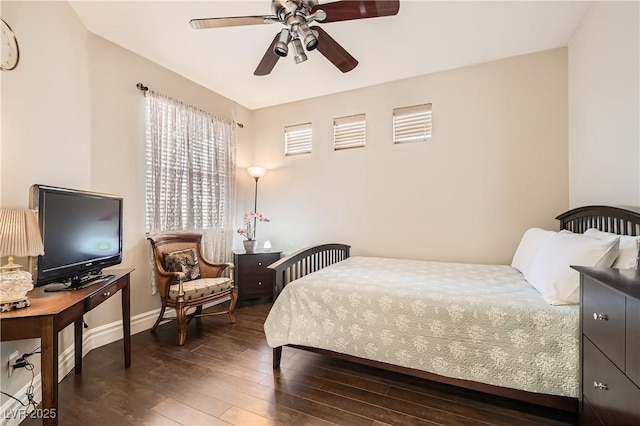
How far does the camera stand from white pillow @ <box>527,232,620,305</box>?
5.01 feet

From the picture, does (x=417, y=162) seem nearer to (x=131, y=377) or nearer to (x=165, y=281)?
(x=165, y=281)

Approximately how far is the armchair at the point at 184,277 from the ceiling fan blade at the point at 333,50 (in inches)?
93.1

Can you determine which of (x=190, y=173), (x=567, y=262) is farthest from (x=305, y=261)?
(x=567, y=262)

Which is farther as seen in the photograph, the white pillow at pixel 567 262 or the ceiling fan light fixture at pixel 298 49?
the ceiling fan light fixture at pixel 298 49

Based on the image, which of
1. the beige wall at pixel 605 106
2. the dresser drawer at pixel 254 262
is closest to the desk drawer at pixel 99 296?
the dresser drawer at pixel 254 262

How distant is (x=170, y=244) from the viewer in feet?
9.99

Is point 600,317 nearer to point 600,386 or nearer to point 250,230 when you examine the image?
point 600,386

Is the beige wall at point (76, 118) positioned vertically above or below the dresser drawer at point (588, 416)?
above

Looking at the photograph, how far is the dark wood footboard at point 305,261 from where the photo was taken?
2.31 meters

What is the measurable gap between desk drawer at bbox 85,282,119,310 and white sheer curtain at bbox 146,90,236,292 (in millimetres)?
1099

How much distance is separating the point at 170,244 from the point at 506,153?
3656 millimetres

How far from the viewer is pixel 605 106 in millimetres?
2041

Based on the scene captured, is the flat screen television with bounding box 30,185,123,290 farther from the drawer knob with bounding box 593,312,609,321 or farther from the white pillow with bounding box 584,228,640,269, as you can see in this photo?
the white pillow with bounding box 584,228,640,269

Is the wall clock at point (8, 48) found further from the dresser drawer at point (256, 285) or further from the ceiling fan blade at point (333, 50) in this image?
the dresser drawer at point (256, 285)
